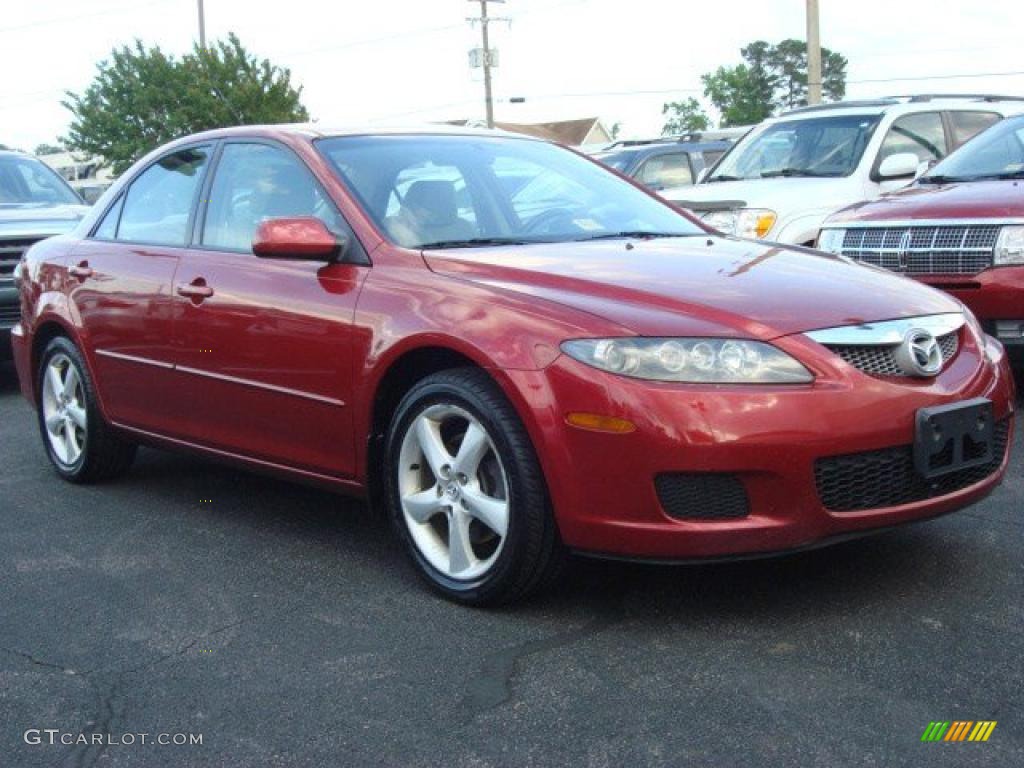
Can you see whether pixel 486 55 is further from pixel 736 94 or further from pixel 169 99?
pixel 736 94

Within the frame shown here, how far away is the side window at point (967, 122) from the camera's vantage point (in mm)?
10789

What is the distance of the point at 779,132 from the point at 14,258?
18.6 feet

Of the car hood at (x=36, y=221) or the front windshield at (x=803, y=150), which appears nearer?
the car hood at (x=36, y=221)

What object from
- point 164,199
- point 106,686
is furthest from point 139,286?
point 106,686

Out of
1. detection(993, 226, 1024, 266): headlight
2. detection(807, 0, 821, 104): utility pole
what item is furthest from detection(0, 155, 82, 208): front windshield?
detection(807, 0, 821, 104): utility pole

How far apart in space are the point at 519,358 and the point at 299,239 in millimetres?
1006

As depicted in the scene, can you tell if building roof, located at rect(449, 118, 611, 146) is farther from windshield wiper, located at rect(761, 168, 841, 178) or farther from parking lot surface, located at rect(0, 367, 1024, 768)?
parking lot surface, located at rect(0, 367, 1024, 768)

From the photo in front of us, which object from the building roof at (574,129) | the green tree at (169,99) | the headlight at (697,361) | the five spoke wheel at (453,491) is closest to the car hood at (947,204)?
the headlight at (697,361)

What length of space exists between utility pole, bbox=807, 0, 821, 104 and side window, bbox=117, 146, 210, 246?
1891 centimetres

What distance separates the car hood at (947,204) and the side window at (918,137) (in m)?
2.38

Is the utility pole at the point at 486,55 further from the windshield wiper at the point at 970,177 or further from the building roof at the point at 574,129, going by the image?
the windshield wiper at the point at 970,177

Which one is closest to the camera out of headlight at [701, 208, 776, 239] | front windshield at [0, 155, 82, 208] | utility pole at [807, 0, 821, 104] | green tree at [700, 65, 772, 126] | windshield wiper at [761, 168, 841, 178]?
headlight at [701, 208, 776, 239]

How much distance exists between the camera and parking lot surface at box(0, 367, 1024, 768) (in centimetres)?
316

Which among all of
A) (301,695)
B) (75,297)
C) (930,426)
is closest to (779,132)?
(75,297)
